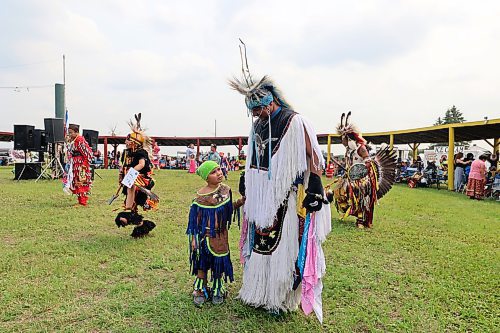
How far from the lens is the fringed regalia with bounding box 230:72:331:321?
8.48 ft

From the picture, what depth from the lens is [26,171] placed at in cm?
1502

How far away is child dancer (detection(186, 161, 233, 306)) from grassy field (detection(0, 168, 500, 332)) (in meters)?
0.21

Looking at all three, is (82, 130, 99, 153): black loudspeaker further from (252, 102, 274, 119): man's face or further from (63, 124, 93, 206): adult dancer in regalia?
(252, 102, 274, 119): man's face

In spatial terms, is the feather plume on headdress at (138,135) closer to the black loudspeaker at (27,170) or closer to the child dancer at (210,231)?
the child dancer at (210,231)

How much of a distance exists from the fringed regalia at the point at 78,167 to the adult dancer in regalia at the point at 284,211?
650 cm

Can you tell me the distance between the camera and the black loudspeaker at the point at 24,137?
15.1 meters

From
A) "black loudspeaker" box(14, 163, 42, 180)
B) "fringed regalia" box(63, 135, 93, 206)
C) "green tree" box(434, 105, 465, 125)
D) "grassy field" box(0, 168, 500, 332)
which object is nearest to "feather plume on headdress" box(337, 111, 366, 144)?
"grassy field" box(0, 168, 500, 332)

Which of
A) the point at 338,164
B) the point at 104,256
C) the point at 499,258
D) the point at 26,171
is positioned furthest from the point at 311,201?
the point at 26,171

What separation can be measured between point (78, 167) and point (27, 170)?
8.96m

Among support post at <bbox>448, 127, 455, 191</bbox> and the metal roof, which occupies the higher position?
the metal roof

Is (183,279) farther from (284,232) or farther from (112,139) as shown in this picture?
(112,139)

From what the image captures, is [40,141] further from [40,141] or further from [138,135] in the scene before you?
[138,135]

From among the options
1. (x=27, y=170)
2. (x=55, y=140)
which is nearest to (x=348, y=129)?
(x=55, y=140)

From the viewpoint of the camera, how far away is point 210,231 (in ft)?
9.50
